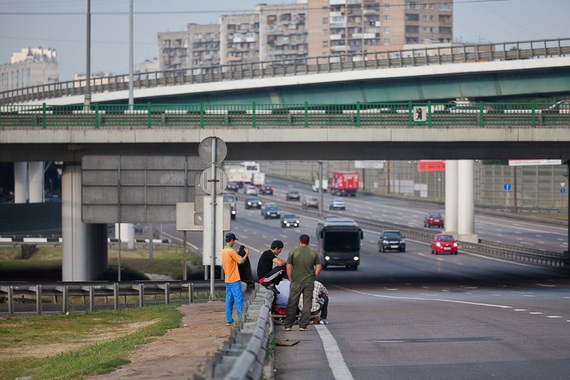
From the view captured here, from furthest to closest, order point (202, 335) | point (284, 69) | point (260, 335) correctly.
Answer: point (284, 69), point (202, 335), point (260, 335)

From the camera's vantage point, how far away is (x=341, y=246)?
184ft

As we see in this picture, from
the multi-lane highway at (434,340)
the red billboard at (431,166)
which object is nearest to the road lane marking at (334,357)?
the multi-lane highway at (434,340)

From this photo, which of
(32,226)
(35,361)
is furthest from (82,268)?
(32,226)

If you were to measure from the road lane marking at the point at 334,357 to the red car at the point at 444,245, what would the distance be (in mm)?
51090

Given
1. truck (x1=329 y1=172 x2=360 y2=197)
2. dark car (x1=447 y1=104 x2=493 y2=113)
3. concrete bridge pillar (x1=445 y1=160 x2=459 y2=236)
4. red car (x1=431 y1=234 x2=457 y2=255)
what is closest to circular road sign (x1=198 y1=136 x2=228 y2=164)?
dark car (x1=447 y1=104 x2=493 y2=113)

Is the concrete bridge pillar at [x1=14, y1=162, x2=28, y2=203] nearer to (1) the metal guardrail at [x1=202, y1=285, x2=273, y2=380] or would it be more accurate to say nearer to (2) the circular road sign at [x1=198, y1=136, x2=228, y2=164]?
(2) the circular road sign at [x1=198, y1=136, x2=228, y2=164]

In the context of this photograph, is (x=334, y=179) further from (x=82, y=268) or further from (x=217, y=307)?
(x=217, y=307)

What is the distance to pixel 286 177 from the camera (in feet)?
561

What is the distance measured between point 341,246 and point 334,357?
142 feet

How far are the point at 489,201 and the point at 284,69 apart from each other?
49.1m

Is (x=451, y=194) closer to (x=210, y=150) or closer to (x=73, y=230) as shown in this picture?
(x=73, y=230)

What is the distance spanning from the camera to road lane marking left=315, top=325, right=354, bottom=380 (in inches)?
441

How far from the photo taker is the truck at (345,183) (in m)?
131

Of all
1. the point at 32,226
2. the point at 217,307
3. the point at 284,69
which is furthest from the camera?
the point at 284,69
